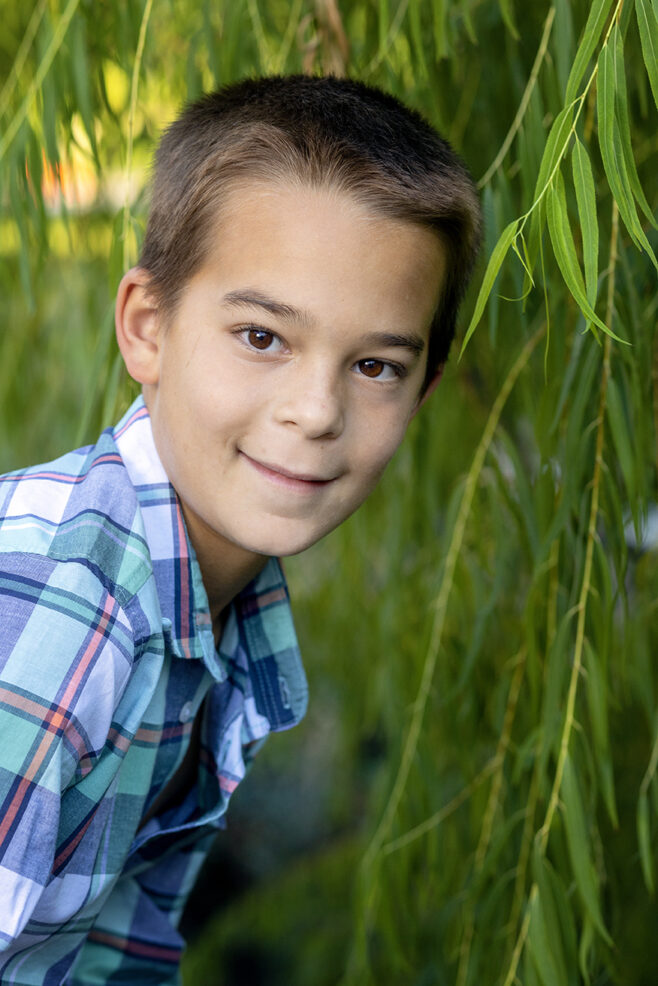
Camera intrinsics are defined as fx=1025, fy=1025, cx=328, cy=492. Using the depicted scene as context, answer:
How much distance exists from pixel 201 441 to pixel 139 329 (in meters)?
0.14

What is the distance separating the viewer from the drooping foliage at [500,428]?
2.77 feet

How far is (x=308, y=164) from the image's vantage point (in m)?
0.74

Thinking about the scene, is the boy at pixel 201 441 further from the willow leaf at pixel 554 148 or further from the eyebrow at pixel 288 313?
the willow leaf at pixel 554 148

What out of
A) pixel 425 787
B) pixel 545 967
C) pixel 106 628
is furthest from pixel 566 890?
pixel 106 628

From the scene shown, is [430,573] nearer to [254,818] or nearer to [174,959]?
[174,959]

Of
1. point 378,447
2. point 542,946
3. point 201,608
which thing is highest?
point 378,447

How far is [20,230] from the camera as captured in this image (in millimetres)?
992

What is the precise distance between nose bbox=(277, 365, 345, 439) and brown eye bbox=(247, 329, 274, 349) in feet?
0.10

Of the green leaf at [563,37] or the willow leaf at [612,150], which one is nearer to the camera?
the willow leaf at [612,150]

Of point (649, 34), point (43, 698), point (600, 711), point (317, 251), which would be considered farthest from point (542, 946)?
point (649, 34)

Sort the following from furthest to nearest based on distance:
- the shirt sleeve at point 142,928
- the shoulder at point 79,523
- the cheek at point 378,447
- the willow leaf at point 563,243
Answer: the shirt sleeve at point 142,928 → the cheek at point 378,447 → the shoulder at point 79,523 → the willow leaf at point 563,243

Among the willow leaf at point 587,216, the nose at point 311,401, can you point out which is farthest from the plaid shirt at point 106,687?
the willow leaf at point 587,216

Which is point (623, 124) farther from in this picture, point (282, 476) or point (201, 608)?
point (201, 608)

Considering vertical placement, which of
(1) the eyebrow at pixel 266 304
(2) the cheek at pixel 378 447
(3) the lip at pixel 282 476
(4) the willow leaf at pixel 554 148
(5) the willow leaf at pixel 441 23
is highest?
(5) the willow leaf at pixel 441 23
